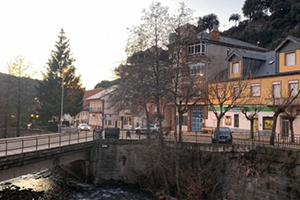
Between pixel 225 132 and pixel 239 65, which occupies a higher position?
pixel 239 65

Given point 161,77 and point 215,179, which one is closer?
point 215,179

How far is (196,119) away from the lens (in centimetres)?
3959

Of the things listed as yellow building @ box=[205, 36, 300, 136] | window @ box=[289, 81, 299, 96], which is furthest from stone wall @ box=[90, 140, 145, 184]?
window @ box=[289, 81, 299, 96]

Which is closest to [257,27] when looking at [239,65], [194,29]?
[239,65]

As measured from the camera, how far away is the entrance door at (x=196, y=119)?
39.1m

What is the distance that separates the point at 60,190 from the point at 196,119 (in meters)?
22.1

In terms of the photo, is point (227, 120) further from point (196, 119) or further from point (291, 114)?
point (291, 114)

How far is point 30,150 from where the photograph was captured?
1988cm

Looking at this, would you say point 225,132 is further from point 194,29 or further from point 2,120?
point 2,120

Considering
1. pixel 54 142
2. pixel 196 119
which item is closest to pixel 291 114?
pixel 196 119

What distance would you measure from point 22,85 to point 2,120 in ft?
19.7

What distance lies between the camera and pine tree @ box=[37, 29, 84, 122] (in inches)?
1994

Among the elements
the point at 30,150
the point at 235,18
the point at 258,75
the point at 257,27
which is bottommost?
the point at 30,150

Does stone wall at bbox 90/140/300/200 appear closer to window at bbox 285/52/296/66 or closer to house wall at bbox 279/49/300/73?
house wall at bbox 279/49/300/73
